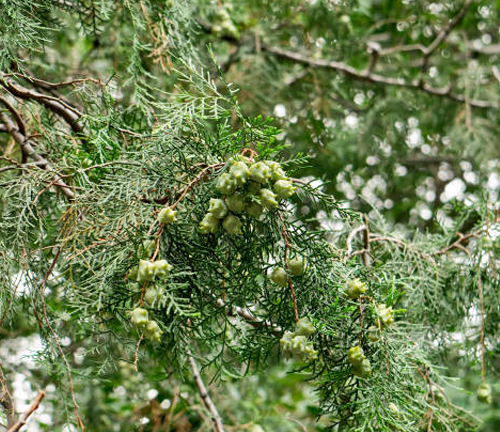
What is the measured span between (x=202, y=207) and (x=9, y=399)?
52 centimetres

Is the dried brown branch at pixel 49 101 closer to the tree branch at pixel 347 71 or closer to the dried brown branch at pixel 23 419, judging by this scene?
the dried brown branch at pixel 23 419

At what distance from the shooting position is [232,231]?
874 millimetres

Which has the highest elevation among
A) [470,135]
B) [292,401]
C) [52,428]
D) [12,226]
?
[12,226]

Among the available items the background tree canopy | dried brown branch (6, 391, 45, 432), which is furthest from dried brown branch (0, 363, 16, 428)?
dried brown branch (6, 391, 45, 432)

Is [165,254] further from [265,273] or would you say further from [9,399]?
[9,399]

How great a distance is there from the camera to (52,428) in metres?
2.43

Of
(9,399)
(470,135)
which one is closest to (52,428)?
(9,399)

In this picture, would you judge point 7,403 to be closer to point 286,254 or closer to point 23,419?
point 23,419

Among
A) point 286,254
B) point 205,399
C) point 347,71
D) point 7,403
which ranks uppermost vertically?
point 286,254

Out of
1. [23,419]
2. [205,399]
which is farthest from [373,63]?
[23,419]

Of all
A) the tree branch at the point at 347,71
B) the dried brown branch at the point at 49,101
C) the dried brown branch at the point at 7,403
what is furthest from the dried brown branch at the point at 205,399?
the tree branch at the point at 347,71

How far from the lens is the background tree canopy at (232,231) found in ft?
3.08

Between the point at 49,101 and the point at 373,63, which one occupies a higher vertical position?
the point at 49,101

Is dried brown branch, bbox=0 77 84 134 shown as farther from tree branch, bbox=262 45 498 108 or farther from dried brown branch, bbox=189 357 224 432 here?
tree branch, bbox=262 45 498 108
